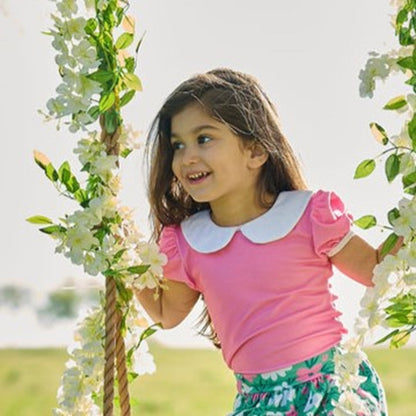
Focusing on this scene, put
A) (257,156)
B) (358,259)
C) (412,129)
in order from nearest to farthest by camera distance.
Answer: (412,129)
(358,259)
(257,156)

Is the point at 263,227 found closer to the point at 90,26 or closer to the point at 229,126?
the point at 229,126

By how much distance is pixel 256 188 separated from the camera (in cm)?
211

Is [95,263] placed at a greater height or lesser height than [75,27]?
lesser

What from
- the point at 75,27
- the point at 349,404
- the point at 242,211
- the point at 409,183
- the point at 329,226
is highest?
the point at 75,27

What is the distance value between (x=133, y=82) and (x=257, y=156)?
344 mm

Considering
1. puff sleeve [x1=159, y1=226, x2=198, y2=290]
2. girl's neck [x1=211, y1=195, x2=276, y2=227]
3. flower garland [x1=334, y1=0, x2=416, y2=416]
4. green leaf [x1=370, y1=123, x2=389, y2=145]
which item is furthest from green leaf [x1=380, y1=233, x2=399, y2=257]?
puff sleeve [x1=159, y1=226, x2=198, y2=290]

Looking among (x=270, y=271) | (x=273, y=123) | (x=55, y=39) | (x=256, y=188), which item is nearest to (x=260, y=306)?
(x=270, y=271)

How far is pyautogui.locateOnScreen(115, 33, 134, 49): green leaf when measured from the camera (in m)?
1.89

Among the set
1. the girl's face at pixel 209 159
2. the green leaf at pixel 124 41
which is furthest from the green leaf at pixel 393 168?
the green leaf at pixel 124 41

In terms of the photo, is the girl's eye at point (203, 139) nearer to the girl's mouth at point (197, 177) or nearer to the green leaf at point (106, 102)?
the girl's mouth at point (197, 177)

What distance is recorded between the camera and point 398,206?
165 cm

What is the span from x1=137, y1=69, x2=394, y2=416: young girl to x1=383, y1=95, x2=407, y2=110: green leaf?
0.35 meters

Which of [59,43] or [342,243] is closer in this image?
[59,43]

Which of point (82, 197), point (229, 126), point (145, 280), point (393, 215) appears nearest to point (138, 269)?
point (145, 280)
